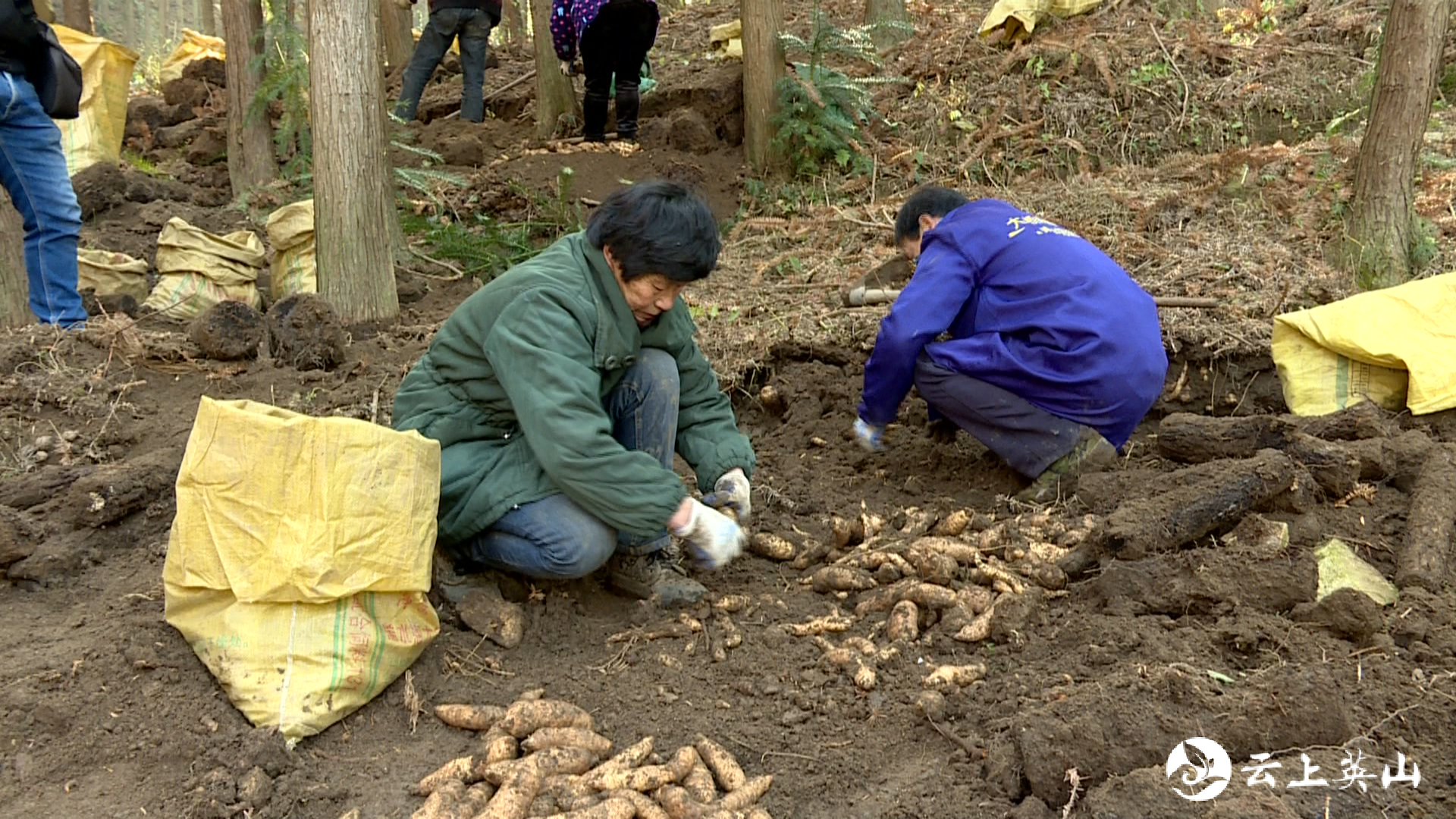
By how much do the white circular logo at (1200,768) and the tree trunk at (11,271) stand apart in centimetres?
486

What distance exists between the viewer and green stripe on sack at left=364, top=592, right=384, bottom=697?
250 cm

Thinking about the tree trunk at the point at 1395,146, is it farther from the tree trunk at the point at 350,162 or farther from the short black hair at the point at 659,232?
the tree trunk at the point at 350,162

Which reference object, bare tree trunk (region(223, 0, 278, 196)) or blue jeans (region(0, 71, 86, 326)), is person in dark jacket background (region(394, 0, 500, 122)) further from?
blue jeans (region(0, 71, 86, 326))

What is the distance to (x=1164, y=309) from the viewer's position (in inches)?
184

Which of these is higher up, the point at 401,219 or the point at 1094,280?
the point at 1094,280

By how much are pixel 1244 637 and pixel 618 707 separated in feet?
4.81

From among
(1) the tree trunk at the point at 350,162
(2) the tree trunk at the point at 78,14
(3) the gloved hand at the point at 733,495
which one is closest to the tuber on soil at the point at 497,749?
(3) the gloved hand at the point at 733,495

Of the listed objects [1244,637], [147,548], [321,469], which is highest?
[321,469]

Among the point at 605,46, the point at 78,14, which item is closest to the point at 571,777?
the point at 605,46

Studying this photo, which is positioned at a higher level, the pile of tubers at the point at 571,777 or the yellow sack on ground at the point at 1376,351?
the yellow sack on ground at the point at 1376,351

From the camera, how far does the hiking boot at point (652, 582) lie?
3.08 metres

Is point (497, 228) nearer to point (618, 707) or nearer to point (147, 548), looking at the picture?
point (147, 548)

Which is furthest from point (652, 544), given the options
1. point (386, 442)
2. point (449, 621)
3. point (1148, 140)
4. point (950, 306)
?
point (1148, 140)

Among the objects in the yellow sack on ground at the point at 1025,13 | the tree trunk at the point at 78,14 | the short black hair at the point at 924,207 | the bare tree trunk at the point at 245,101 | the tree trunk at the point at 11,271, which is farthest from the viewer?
the tree trunk at the point at 78,14
